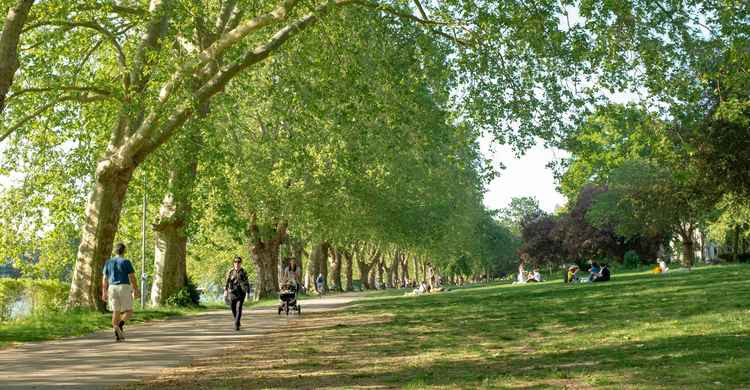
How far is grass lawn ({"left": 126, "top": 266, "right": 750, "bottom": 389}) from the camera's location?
9.69m

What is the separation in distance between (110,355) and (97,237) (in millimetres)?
10516

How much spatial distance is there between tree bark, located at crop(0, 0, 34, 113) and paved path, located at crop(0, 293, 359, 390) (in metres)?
4.97

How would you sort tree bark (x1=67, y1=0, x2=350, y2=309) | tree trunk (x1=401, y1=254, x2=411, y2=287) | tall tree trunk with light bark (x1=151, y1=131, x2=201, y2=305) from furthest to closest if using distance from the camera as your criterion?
tree trunk (x1=401, y1=254, x2=411, y2=287) < tall tree trunk with light bark (x1=151, y1=131, x2=201, y2=305) < tree bark (x1=67, y1=0, x2=350, y2=309)

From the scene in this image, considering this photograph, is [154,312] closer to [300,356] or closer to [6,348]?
[6,348]

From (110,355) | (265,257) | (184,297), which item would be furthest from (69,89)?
(265,257)

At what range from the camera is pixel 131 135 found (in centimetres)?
2456

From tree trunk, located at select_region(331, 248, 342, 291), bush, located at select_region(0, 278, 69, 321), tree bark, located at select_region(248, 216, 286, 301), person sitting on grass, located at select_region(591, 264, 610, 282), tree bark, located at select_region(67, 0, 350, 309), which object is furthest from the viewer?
tree trunk, located at select_region(331, 248, 342, 291)

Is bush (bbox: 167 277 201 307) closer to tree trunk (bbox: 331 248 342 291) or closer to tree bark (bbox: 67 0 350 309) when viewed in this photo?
tree bark (bbox: 67 0 350 309)

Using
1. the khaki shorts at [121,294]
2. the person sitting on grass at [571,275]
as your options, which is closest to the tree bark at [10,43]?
the khaki shorts at [121,294]

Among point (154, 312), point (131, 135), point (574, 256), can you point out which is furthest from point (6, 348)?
point (574, 256)

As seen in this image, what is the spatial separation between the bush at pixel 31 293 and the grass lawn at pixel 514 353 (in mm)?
13909

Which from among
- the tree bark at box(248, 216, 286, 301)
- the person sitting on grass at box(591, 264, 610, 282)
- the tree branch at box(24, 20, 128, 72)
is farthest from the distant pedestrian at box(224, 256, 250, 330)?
the tree bark at box(248, 216, 286, 301)

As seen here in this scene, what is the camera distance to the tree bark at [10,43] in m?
16.6

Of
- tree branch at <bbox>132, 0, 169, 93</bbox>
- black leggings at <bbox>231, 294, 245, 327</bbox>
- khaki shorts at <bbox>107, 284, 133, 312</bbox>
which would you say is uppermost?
tree branch at <bbox>132, 0, 169, 93</bbox>
